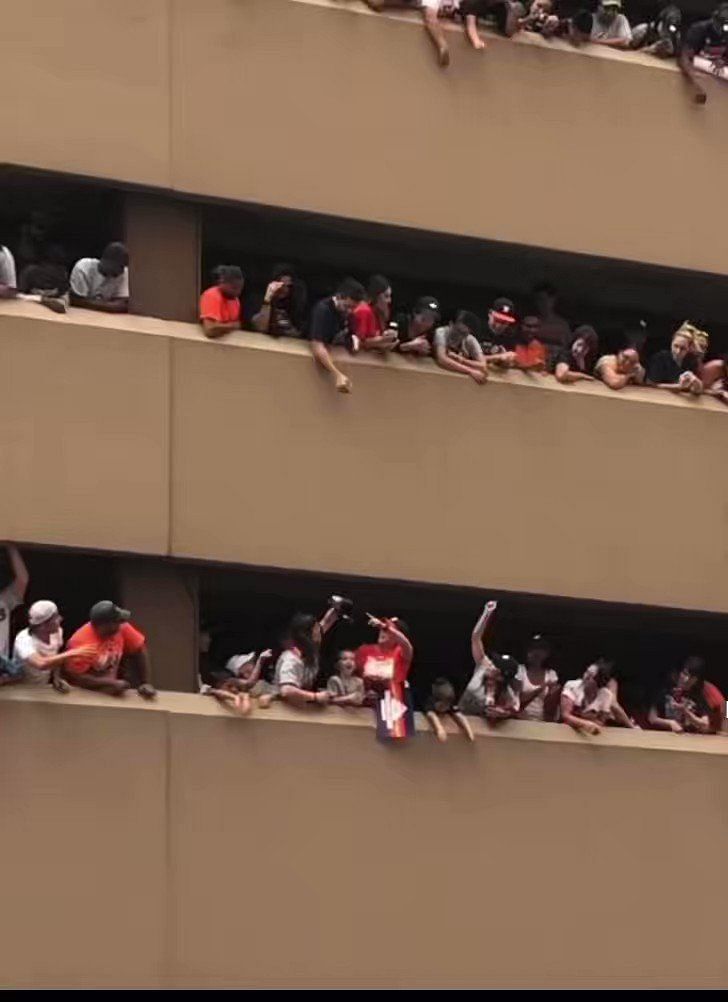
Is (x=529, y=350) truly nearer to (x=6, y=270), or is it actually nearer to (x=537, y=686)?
(x=537, y=686)

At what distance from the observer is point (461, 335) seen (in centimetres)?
3116

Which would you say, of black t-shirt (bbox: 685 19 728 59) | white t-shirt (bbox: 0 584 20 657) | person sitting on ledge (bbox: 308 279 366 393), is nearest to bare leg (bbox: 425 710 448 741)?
person sitting on ledge (bbox: 308 279 366 393)

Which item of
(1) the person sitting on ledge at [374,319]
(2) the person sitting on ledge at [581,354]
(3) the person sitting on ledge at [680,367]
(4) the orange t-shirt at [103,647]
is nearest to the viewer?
(4) the orange t-shirt at [103,647]

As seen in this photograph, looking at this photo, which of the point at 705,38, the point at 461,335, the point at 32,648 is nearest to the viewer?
the point at 32,648

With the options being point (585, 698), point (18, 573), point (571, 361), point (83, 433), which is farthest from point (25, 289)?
point (585, 698)

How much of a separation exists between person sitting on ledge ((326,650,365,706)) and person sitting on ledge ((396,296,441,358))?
260 centimetres

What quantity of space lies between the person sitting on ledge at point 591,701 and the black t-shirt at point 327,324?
126 inches

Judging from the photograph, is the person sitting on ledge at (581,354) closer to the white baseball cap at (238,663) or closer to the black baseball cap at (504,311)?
the black baseball cap at (504,311)

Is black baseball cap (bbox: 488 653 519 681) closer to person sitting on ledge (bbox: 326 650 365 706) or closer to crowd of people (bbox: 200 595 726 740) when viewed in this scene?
crowd of people (bbox: 200 595 726 740)

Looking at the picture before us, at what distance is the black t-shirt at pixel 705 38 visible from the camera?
109 feet

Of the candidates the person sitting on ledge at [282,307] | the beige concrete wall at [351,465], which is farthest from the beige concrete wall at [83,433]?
the person sitting on ledge at [282,307]

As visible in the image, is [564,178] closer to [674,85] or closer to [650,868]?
[674,85]

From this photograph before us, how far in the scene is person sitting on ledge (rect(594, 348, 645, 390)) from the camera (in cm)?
3198

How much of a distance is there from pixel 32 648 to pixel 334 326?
12.5 ft
